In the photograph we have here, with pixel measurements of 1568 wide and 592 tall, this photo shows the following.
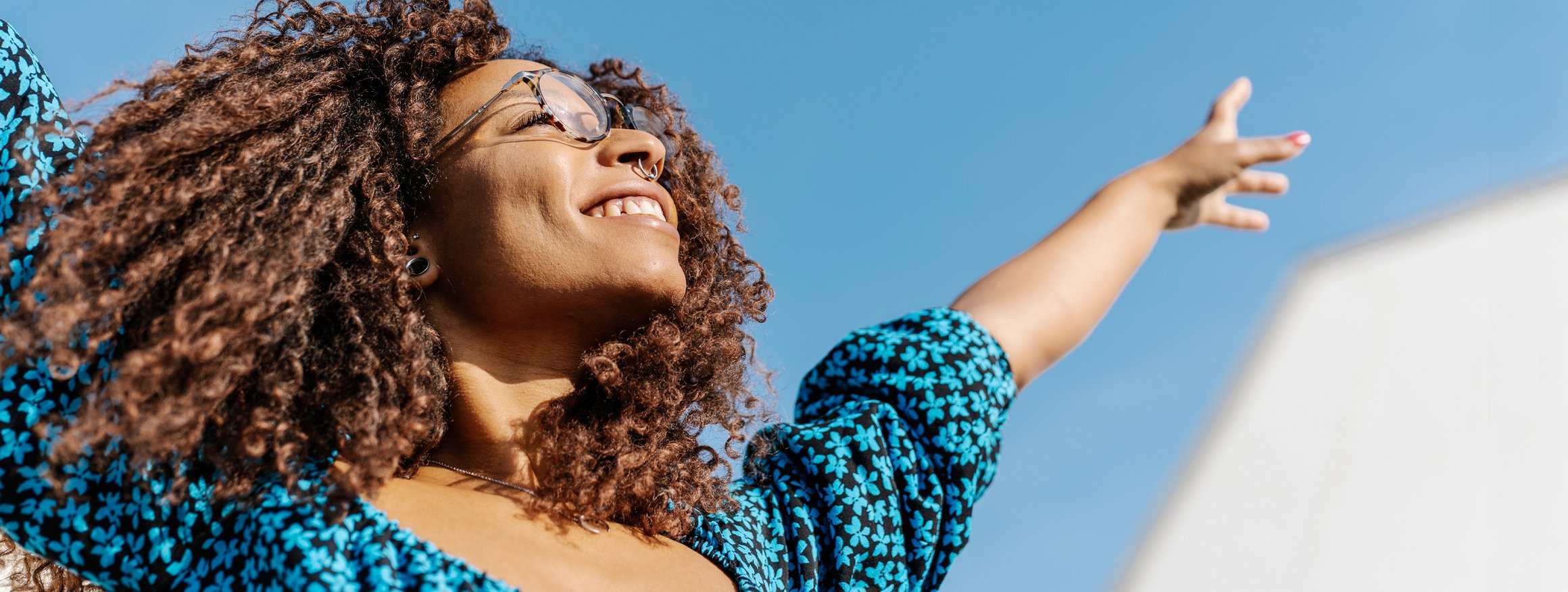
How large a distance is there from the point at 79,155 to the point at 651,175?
0.98 meters

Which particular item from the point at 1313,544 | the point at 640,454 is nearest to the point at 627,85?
the point at 640,454

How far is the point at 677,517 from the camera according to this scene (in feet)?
6.70

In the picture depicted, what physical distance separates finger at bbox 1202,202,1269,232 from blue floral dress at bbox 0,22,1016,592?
2.11 ft

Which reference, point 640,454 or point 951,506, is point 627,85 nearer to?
point 640,454

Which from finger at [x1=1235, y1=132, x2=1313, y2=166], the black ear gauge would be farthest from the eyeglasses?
finger at [x1=1235, y1=132, x2=1313, y2=166]

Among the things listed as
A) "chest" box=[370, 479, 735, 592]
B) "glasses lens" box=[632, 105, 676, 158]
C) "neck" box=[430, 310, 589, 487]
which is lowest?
"chest" box=[370, 479, 735, 592]

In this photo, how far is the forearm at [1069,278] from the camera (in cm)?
241

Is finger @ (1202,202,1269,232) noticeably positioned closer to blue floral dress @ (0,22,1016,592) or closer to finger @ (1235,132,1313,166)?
finger @ (1235,132,1313,166)

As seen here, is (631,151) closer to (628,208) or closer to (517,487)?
(628,208)

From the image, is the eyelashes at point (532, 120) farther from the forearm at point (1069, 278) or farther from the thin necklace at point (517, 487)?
the forearm at point (1069, 278)

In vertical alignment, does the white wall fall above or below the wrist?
above

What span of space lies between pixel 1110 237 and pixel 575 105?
116 centimetres

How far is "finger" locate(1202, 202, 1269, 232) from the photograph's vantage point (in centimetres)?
259

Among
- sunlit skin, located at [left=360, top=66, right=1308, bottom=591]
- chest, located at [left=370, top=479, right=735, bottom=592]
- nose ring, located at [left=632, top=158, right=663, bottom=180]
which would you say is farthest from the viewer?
nose ring, located at [left=632, top=158, right=663, bottom=180]
